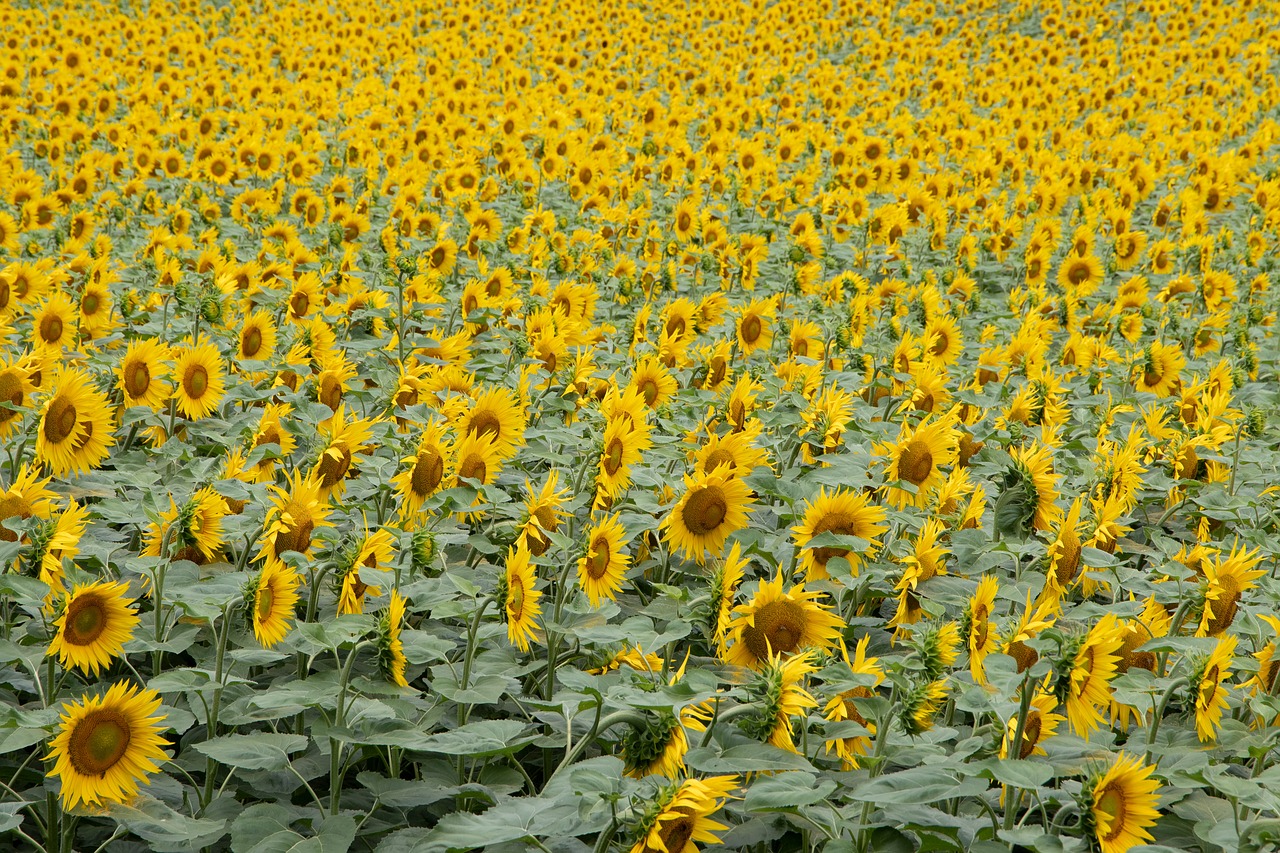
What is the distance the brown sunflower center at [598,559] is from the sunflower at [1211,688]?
1421 mm

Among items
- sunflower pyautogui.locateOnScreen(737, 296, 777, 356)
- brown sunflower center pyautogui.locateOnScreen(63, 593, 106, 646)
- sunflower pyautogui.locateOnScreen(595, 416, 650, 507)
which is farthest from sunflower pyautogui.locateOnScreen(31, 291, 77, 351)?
sunflower pyautogui.locateOnScreen(737, 296, 777, 356)

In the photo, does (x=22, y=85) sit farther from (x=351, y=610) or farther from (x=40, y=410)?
(x=351, y=610)

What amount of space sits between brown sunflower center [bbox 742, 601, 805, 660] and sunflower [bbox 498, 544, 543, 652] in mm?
525

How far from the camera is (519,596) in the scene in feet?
8.82

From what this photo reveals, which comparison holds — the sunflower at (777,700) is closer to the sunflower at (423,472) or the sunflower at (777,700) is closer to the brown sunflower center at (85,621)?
the sunflower at (423,472)

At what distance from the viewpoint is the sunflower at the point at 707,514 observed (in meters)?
3.07

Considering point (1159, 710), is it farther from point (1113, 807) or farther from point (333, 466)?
point (333, 466)

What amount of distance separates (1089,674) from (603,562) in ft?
4.07

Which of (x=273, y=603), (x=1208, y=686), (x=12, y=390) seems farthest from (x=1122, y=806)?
(x=12, y=390)

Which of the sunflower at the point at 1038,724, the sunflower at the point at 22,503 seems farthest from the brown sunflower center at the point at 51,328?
the sunflower at the point at 1038,724

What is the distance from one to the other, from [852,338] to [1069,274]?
284 cm

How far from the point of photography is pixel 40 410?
3.30 meters

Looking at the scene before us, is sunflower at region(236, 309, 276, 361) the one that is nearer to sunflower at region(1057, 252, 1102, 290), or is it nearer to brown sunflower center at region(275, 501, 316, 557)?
brown sunflower center at region(275, 501, 316, 557)

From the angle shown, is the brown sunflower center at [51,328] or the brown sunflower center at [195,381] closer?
the brown sunflower center at [195,381]
